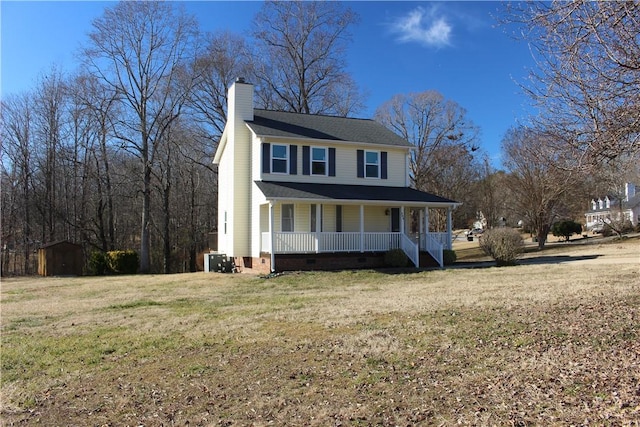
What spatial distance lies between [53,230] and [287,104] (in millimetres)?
18204

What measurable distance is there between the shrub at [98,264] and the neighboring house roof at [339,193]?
12.2m

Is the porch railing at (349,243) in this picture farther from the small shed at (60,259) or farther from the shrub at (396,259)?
the small shed at (60,259)

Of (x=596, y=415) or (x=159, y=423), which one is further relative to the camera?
(x=159, y=423)

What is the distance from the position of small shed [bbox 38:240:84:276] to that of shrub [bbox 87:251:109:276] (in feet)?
2.12

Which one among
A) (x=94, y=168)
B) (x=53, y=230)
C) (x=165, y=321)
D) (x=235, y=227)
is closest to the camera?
(x=165, y=321)

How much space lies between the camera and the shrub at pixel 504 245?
1897 cm

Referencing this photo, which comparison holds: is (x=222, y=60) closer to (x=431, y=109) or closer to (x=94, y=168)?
(x=94, y=168)

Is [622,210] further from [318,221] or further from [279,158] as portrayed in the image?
[279,158]

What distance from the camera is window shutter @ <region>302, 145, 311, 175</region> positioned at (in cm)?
2122

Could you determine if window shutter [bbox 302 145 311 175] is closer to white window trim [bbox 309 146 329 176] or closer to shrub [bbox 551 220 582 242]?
white window trim [bbox 309 146 329 176]

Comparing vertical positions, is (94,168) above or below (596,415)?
above

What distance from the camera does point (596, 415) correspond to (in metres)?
4.13

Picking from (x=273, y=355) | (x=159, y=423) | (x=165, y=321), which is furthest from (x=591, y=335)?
(x=165, y=321)

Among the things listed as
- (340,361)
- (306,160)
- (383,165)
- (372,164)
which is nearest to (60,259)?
(306,160)
